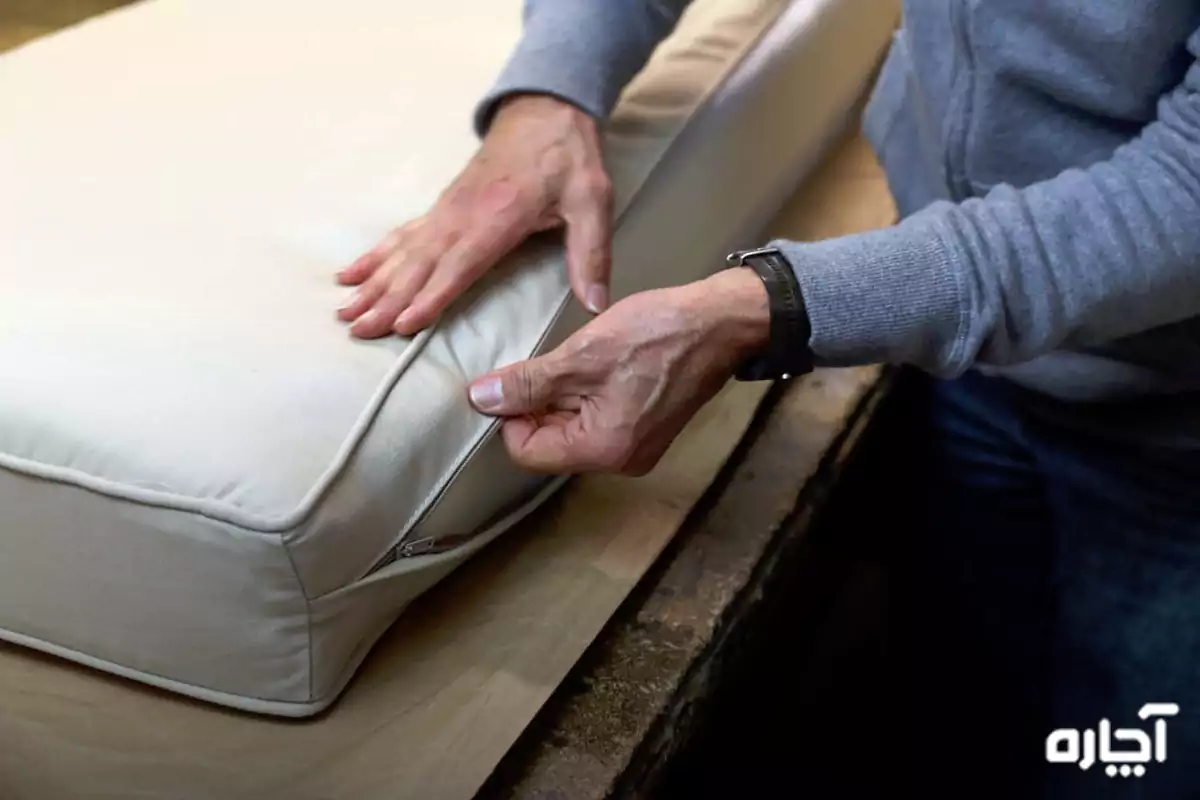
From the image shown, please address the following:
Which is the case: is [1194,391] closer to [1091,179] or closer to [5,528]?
[1091,179]

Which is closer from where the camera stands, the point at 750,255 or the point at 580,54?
the point at 750,255

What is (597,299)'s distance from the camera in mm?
684

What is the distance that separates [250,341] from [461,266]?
124mm

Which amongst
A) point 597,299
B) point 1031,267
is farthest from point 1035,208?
point 597,299

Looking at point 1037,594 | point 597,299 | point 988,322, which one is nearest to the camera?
point 988,322

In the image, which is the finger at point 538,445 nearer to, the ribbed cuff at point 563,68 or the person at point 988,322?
the person at point 988,322

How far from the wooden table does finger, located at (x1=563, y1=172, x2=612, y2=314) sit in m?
0.15

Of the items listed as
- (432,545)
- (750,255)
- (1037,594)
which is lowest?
(1037,594)

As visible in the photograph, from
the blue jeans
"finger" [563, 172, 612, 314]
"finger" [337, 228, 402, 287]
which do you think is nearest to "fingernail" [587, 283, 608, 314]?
"finger" [563, 172, 612, 314]

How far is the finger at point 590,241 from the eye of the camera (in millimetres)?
685

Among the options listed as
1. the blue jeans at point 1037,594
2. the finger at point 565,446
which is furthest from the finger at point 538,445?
the blue jeans at point 1037,594

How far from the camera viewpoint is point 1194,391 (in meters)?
0.74

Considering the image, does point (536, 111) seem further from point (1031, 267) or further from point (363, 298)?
point (1031, 267)

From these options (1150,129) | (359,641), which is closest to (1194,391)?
(1150,129)
